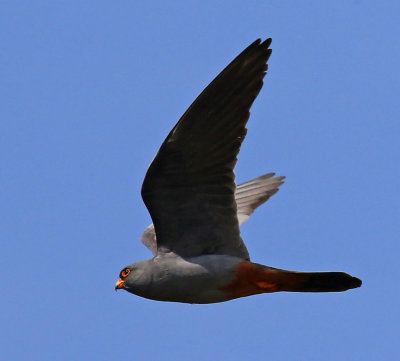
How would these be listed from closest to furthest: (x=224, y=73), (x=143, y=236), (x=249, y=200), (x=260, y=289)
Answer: (x=224, y=73) → (x=260, y=289) → (x=143, y=236) → (x=249, y=200)

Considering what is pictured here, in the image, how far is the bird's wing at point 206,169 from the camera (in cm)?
967

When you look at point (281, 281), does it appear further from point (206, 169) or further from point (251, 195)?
point (251, 195)

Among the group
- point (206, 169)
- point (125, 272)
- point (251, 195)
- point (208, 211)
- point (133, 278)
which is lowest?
point (133, 278)

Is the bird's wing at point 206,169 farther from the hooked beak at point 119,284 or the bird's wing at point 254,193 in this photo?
the bird's wing at point 254,193

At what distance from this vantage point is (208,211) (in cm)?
1016

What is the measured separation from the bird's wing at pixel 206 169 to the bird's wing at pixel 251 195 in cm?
190

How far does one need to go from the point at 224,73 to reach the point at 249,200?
373cm

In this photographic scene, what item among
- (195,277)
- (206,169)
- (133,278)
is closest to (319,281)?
(195,277)

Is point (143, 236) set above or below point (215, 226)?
above

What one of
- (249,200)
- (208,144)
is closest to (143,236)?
(249,200)

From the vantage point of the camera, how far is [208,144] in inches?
389

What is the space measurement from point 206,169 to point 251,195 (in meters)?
3.31

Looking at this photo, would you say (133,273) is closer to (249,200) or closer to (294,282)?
(294,282)

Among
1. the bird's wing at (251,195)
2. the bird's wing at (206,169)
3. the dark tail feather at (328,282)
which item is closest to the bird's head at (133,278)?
the bird's wing at (206,169)
